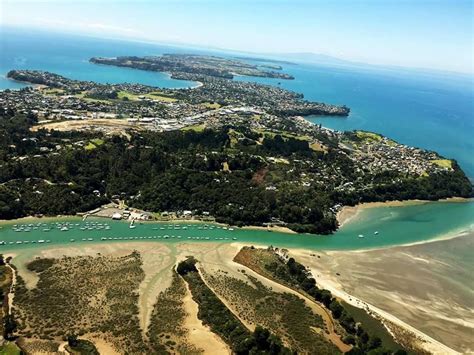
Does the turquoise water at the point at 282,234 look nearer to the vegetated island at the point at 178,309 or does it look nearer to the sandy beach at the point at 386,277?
the sandy beach at the point at 386,277

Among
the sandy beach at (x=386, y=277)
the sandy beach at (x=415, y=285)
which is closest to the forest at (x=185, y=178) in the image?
the sandy beach at (x=386, y=277)

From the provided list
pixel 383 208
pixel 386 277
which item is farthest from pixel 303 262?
pixel 383 208

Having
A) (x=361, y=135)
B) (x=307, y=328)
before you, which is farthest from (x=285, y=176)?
(x=361, y=135)

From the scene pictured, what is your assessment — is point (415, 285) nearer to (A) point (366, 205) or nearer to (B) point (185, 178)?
(A) point (366, 205)

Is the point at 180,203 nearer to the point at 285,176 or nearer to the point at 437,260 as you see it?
the point at 285,176

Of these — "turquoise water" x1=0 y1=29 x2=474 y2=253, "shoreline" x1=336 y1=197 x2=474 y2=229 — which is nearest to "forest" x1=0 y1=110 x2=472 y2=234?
"shoreline" x1=336 y1=197 x2=474 y2=229

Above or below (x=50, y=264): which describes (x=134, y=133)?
above

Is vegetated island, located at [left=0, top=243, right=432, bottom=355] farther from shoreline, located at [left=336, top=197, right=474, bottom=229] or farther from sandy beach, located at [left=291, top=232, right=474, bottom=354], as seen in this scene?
shoreline, located at [left=336, top=197, right=474, bottom=229]

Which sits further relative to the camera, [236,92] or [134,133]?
[236,92]
